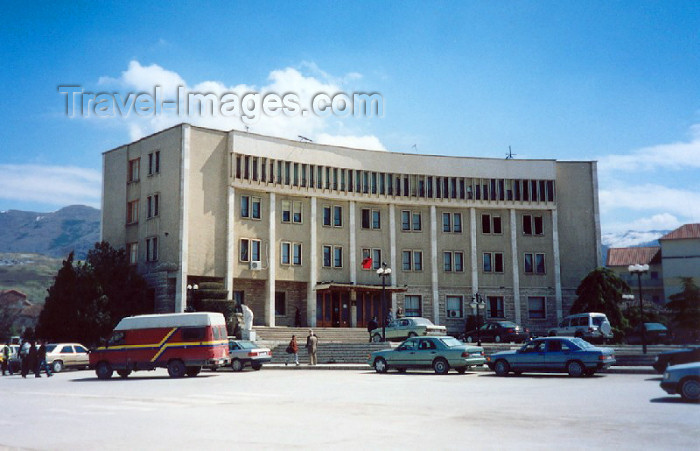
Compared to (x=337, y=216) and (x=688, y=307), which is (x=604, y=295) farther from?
(x=337, y=216)

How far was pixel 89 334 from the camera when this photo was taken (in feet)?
135

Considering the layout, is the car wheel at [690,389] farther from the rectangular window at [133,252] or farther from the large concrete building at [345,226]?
the rectangular window at [133,252]

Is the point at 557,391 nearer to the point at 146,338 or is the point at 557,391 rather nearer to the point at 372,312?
the point at 146,338

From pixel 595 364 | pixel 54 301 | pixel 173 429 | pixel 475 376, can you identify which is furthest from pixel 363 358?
pixel 173 429

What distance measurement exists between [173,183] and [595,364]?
31.4 m

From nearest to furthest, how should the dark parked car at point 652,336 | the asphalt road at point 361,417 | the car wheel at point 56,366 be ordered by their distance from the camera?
the asphalt road at point 361,417 → the car wheel at point 56,366 → the dark parked car at point 652,336

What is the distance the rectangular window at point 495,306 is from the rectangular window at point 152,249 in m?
25.7

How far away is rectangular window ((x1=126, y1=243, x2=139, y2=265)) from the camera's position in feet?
159

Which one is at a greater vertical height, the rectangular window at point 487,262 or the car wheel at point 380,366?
the rectangular window at point 487,262

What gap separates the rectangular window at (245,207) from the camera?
1891 inches

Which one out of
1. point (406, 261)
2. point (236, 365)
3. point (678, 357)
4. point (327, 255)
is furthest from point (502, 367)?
point (406, 261)

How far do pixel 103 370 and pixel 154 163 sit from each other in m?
23.2

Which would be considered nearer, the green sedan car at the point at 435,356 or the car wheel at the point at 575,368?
→ the car wheel at the point at 575,368

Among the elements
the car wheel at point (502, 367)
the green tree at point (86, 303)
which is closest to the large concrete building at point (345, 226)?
the green tree at point (86, 303)
